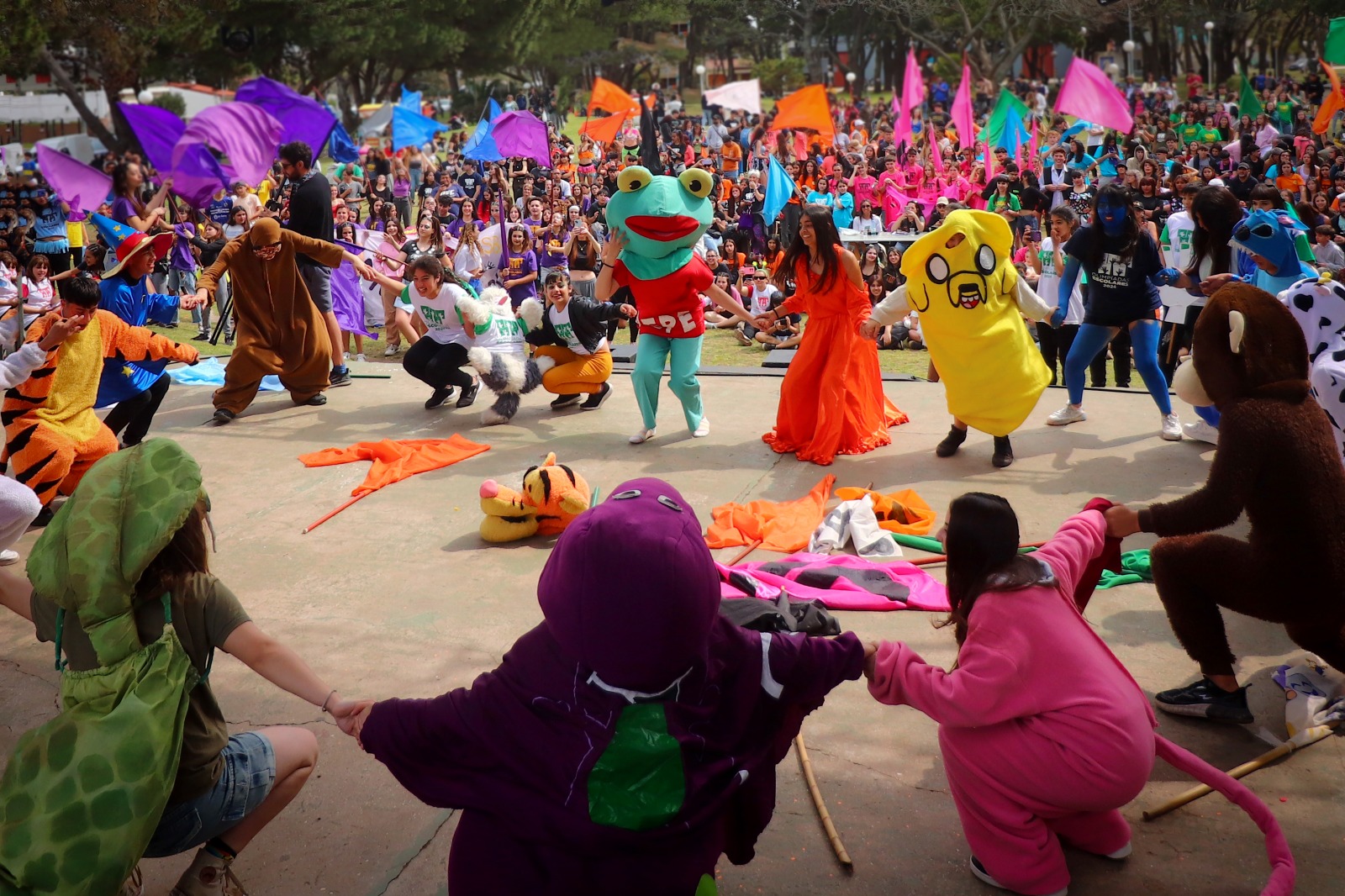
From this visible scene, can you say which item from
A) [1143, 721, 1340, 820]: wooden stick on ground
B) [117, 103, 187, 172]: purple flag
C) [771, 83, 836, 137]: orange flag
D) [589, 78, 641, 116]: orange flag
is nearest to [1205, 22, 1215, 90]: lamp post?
[771, 83, 836, 137]: orange flag

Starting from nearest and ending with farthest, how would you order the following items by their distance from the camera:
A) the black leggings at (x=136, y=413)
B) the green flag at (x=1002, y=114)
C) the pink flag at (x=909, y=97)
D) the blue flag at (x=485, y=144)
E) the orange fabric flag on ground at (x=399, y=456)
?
1. the orange fabric flag on ground at (x=399, y=456)
2. the black leggings at (x=136, y=413)
3. the blue flag at (x=485, y=144)
4. the green flag at (x=1002, y=114)
5. the pink flag at (x=909, y=97)

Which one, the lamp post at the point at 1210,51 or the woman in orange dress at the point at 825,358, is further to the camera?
the lamp post at the point at 1210,51

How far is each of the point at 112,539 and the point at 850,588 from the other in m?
3.03

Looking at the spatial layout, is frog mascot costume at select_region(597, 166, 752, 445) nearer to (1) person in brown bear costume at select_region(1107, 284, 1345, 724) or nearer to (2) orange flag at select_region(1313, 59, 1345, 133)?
(1) person in brown bear costume at select_region(1107, 284, 1345, 724)

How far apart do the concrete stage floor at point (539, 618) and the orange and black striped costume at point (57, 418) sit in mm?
412

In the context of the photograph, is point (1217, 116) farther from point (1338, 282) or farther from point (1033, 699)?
point (1033, 699)

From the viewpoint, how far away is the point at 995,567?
2.73 metres

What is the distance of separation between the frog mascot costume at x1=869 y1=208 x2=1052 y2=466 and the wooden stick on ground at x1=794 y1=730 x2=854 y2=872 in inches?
124

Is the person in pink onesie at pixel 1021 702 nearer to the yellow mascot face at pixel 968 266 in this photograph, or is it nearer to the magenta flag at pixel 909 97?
→ the yellow mascot face at pixel 968 266

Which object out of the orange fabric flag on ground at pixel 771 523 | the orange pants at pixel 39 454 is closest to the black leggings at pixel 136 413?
the orange pants at pixel 39 454

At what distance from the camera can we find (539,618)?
Result: 4.66 m

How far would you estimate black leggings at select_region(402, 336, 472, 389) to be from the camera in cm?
789

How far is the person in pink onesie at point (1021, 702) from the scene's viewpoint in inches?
106

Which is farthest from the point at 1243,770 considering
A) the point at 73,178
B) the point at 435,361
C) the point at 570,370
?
the point at 73,178
